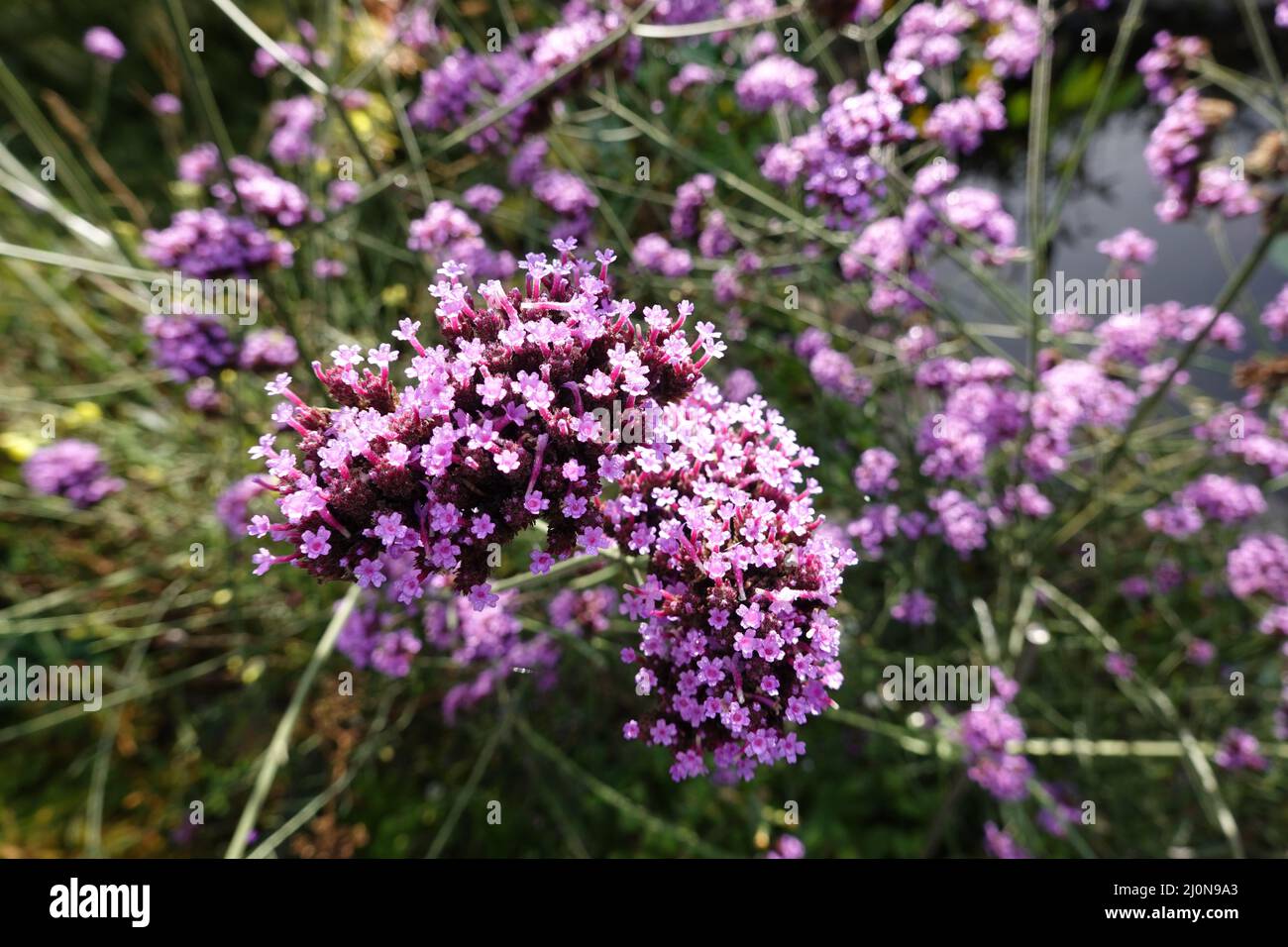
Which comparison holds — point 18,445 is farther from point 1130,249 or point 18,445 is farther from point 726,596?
point 1130,249

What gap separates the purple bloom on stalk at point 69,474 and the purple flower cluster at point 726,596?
8.69ft

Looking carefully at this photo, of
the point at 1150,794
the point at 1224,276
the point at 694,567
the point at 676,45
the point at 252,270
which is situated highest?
the point at 676,45

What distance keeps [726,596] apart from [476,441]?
447 millimetres

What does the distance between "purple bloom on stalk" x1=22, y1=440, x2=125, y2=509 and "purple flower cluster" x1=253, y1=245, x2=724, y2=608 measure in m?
2.28

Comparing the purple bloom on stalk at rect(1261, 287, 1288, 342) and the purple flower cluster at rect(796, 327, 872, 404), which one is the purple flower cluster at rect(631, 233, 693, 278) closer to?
the purple flower cluster at rect(796, 327, 872, 404)

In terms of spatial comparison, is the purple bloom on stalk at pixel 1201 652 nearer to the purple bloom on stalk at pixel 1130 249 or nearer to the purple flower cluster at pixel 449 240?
the purple bloom on stalk at pixel 1130 249

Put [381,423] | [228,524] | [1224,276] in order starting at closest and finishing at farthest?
[381,423] → [228,524] → [1224,276]

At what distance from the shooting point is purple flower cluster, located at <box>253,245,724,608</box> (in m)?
1.08

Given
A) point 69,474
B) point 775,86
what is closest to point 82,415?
point 69,474

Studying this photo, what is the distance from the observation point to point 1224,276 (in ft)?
12.9

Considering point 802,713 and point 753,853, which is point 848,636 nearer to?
point 753,853

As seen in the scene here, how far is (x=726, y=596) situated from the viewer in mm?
1116
